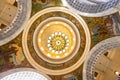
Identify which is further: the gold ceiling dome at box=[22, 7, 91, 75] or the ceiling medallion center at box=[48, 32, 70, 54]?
the ceiling medallion center at box=[48, 32, 70, 54]

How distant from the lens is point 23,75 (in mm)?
15484

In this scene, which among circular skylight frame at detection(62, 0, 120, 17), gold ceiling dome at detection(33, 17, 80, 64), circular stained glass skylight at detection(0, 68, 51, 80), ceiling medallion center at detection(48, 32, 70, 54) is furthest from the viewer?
ceiling medallion center at detection(48, 32, 70, 54)

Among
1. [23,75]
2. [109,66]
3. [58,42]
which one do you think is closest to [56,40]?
[58,42]

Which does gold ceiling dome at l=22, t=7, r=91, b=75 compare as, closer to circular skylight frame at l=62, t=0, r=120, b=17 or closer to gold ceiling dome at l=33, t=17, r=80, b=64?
gold ceiling dome at l=33, t=17, r=80, b=64

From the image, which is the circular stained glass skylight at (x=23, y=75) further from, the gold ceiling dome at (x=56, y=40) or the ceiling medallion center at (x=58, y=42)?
the ceiling medallion center at (x=58, y=42)

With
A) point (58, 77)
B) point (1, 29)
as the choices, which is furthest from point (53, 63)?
point (1, 29)

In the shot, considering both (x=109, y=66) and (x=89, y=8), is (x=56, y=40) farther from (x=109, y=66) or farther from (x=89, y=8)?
(x=109, y=66)

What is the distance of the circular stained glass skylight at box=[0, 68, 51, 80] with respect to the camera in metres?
14.6

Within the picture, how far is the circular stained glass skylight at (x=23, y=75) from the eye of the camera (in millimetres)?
14578

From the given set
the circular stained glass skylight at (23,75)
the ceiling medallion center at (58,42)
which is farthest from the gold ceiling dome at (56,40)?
the circular stained glass skylight at (23,75)

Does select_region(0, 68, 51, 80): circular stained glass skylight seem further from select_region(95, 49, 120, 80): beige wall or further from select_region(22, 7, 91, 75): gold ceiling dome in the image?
select_region(95, 49, 120, 80): beige wall

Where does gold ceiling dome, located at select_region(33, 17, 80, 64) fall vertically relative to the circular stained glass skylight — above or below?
above

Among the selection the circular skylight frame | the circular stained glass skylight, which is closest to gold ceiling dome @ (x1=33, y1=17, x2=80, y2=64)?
the circular stained glass skylight

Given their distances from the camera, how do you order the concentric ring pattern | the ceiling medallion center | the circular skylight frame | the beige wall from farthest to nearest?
1. the beige wall
2. the ceiling medallion center
3. the concentric ring pattern
4. the circular skylight frame
